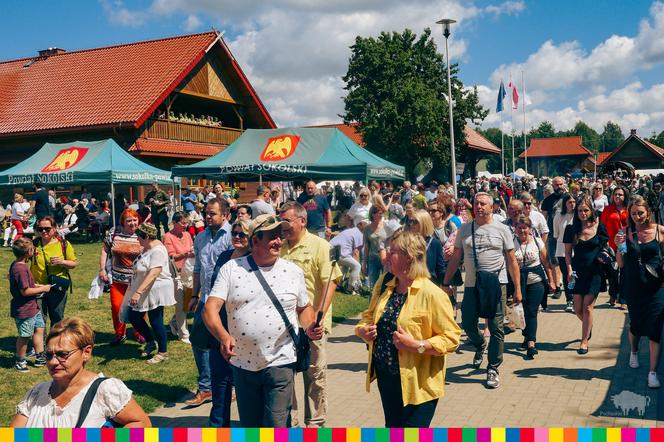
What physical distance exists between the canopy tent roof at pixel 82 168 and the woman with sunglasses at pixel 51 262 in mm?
9250

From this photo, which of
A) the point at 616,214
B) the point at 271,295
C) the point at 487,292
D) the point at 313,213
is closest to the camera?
the point at 271,295

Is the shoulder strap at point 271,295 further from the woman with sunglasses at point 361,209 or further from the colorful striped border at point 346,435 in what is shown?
the woman with sunglasses at point 361,209

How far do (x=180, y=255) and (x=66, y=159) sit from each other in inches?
420

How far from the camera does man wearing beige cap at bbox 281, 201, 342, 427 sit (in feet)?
17.0

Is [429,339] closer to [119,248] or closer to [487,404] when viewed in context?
[487,404]

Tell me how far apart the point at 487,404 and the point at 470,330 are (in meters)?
1.01

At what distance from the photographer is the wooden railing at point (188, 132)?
2664cm

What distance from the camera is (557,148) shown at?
89.4 meters

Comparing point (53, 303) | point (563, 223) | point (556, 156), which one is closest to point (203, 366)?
point (53, 303)

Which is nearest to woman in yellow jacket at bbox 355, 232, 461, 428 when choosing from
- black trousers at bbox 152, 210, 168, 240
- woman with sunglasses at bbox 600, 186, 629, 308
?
woman with sunglasses at bbox 600, 186, 629, 308

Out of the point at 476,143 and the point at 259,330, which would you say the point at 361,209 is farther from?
the point at 476,143

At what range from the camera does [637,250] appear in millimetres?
6398

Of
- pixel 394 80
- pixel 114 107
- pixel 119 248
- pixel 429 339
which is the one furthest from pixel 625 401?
pixel 394 80

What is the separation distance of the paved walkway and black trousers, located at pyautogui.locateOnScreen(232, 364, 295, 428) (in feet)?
5.78
